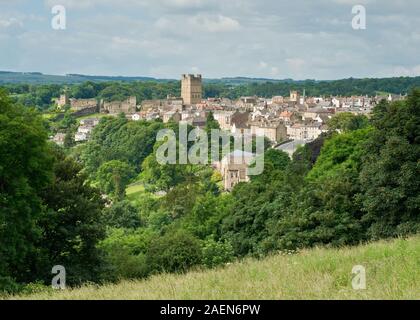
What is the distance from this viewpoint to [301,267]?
10.8m

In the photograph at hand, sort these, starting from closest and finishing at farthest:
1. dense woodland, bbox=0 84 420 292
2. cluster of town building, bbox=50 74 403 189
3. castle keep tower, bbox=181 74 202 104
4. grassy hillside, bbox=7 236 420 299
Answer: grassy hillside, bbox=7 236 420 299 → dense woodland, bbox=0 84 420 292 → cluster of town building, bbox=50 74 403 189 → castle keep tower, bbox=181 74 202 104

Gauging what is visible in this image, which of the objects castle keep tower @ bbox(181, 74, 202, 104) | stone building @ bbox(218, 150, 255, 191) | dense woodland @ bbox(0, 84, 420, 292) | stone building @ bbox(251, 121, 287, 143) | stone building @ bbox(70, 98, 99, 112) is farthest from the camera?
castle keep tower @ bbox(181, 74, 202, 104)

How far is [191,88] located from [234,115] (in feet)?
157

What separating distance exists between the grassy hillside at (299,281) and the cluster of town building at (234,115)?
184 ft

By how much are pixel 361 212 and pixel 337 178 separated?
1975mm

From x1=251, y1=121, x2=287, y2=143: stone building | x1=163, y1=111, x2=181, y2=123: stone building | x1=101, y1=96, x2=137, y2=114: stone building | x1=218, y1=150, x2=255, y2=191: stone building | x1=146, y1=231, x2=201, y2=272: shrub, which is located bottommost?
x1=218, y1=150, x2=255, y2=191: stone building

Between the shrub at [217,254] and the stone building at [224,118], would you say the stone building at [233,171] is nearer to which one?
the shrub at [217,254]

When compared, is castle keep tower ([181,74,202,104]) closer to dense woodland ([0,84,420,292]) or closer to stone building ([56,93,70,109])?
stone building ([56,93,70,109])

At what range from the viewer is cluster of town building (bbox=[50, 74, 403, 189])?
109562 mm

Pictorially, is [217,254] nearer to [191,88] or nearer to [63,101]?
[63,101]

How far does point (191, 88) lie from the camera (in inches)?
6654

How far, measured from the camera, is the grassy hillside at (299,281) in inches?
337

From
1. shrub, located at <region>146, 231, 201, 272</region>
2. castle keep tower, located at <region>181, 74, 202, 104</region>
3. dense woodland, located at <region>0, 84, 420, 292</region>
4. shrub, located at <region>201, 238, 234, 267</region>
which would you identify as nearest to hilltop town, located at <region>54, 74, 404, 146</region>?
castle keep tower, located at <region>181, 74, 202, 104</region>
